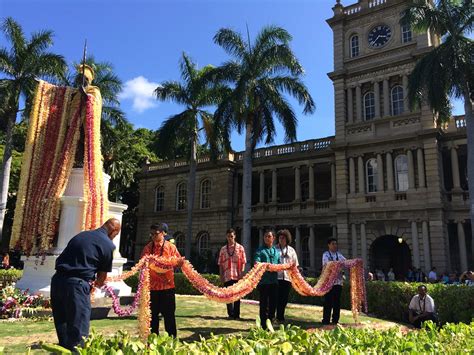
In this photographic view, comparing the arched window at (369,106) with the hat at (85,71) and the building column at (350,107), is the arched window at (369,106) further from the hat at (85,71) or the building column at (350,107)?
the hat at (85,71)

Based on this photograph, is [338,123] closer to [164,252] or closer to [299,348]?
[164,252]

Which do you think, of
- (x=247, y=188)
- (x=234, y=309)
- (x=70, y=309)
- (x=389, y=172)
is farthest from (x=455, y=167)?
(x=70, y=309)

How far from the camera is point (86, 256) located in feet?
15.8

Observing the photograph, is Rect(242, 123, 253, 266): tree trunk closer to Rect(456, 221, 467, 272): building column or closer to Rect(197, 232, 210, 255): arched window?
Rect(456, 221, 467, 272): building column

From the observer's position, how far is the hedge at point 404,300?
1120 cm

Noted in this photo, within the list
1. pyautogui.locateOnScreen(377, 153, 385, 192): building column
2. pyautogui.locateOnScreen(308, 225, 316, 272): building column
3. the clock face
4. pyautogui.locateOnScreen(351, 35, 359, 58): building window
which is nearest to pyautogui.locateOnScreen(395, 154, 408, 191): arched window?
pyautogui.locateOnScreen(377, 153, 385, 192): building column

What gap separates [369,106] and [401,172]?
4.99 metres

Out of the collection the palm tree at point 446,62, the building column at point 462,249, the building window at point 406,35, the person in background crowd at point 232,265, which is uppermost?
the building window at point 406,35

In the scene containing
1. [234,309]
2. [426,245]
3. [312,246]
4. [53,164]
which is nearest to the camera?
[234,309]

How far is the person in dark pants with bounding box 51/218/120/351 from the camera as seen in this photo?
4551mm

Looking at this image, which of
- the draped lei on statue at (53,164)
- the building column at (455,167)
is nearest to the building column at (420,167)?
the building column at (455,167)

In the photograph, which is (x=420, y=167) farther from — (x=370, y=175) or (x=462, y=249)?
(x=462, y=249)

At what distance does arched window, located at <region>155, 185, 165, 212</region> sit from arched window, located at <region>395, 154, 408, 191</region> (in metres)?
19.1

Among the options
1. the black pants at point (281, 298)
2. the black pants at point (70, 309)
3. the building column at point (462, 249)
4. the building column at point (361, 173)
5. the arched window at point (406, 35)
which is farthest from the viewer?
the arched window at point (406, 35)
